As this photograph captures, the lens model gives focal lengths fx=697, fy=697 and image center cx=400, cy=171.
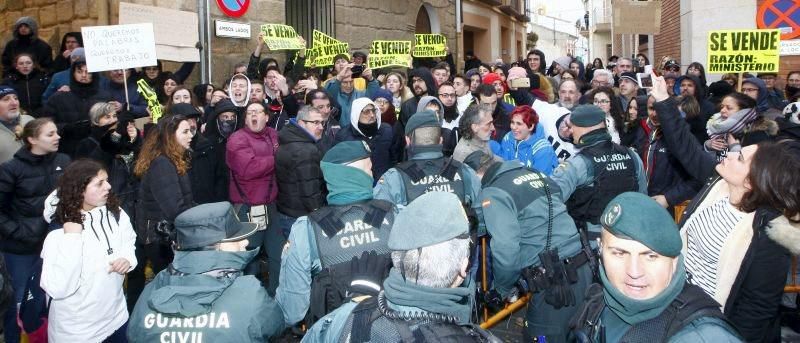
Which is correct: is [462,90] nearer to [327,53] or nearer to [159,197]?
[327,53]

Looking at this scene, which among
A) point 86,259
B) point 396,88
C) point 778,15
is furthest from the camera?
point 778,15

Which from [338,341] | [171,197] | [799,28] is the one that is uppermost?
[799,28]

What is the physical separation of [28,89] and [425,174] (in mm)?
5760

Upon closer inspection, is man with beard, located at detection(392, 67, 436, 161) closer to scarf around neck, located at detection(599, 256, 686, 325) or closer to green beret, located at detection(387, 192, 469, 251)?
green beret, located at detection(387, 192, 469, 251)

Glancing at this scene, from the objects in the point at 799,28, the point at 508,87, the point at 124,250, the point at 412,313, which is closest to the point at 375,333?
the point at 412,313

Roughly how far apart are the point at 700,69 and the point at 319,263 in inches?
351

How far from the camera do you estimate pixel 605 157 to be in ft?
15.9

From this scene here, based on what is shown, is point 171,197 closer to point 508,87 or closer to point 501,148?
point 501,148

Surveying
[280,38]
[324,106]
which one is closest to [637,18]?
[280,38]

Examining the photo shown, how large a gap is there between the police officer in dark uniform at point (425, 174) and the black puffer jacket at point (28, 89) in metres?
5.33

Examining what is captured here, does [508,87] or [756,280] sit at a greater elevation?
[508,87]

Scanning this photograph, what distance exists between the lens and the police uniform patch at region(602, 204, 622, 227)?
2.39 m

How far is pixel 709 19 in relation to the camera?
555 inches

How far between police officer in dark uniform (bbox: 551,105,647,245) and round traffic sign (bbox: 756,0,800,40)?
21.2 ft
